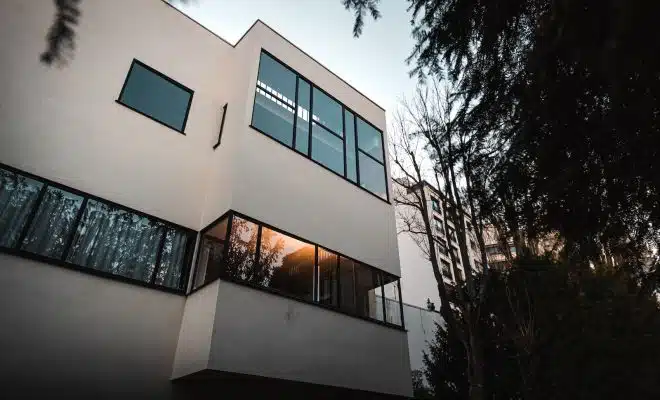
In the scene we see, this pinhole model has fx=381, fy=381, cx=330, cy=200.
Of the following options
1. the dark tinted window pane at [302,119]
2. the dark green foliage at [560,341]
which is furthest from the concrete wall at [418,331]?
the dark tinted window pane at [302,119]

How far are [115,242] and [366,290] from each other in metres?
5.25

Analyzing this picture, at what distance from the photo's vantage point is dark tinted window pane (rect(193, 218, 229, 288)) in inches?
272

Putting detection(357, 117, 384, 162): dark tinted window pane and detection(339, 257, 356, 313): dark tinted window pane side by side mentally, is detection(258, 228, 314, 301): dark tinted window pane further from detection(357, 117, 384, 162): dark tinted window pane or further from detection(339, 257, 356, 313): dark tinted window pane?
detection(357, 117, 384, 162): dark tinted window pane

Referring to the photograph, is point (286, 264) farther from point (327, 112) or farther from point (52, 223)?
point (327, 112)

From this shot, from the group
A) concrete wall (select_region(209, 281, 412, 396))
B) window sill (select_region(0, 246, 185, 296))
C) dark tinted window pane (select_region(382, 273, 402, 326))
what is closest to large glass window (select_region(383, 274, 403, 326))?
dark tinted window pane (select_region(382, 273, 402, 326))

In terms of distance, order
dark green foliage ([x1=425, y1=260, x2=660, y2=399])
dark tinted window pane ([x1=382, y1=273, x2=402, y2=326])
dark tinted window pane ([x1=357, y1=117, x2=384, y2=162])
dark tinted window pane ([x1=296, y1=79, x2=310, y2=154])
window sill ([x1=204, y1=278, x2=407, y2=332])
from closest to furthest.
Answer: window sill ([x1=204, y1=278, x2=407, y2=332])
dark tinted window pane ([x1=382, y1=273, x2=402, y2=326])
dark tinted window pane ([x1=296, y1=79, x2=310, y2=154])
dark green foliage ([x1=425, y1=260, x2=660, y2=399])
dark tinted window pane ([x1=357, y1=117, x2=384, y2=162])

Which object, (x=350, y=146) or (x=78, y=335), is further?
(x=350, y=146)

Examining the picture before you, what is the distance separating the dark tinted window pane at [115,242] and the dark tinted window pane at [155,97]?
2.32 metres

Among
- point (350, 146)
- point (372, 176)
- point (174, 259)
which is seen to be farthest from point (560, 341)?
point (174, 259)

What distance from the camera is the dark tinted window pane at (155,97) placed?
7864 millimetres

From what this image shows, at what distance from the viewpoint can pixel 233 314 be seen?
6.04m

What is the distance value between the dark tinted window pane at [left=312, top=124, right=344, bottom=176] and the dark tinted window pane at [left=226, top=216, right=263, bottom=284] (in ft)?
9.42

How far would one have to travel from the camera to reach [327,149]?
978cm

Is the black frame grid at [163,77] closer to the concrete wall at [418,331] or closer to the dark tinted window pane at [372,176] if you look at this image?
the dark tinted window pane at [372,176]
